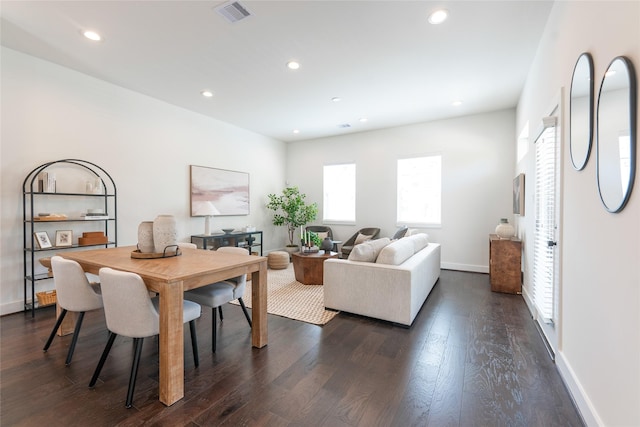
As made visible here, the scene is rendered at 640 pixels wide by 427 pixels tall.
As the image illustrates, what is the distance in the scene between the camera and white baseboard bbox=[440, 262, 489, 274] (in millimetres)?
5207

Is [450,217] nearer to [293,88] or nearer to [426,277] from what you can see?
[426,277]

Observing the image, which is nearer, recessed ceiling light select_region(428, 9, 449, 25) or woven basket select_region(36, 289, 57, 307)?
recessed ceiling light select_region(428, 9, 449, 25)

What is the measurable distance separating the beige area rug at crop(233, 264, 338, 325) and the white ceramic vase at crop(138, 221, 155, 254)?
4.83ft

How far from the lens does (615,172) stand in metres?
1.35

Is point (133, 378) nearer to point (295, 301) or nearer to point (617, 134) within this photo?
point (295, 301)

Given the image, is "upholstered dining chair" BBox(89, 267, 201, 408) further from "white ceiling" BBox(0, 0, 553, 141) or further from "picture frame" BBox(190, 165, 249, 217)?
"picture frame" BBox(190, 165, 249, 217)

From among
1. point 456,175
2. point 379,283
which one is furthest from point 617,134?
point 456,175

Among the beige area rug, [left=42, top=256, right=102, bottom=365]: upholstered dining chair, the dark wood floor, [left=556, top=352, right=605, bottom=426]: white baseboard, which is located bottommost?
the dark wood floor

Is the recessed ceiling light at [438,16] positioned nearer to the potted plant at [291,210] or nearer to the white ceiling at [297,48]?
the white ceiling at [297,48]

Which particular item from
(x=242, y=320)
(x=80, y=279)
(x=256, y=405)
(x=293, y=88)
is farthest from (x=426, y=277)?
(x=80, y=279)

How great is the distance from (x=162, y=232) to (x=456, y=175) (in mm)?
5043

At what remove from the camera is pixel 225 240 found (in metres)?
5.42

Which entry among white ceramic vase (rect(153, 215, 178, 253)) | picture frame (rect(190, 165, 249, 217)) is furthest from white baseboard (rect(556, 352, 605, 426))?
picture frame (rect(190, 165, 249, 217))

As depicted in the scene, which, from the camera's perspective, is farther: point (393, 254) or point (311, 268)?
point (311, 268)
